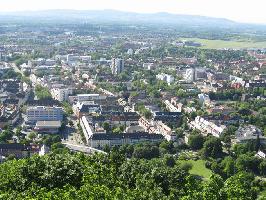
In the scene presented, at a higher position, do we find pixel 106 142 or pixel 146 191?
pixel 146 191

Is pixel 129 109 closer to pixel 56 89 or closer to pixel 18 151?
pixel 56 89

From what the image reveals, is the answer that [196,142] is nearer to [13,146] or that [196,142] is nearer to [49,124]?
[49,124]

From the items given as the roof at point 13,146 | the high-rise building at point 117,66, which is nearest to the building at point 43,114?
the roof at point 13,146

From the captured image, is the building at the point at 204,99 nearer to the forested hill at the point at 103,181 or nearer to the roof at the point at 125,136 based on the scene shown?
the roof at the point at 125,136

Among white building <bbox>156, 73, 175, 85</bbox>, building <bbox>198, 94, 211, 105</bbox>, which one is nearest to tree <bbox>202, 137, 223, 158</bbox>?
building <bbox>198, 94, 211, 105</bbox>

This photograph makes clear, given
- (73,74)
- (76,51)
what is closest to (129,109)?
(73,74)

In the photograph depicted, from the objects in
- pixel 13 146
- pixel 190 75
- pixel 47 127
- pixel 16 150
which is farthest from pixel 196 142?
pixel 190 75
